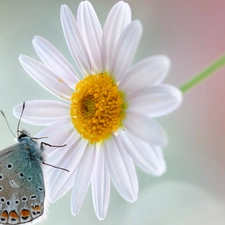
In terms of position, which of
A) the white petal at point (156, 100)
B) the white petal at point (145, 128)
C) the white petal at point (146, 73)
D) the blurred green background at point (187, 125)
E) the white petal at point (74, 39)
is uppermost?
the white petal at point (74, 39)

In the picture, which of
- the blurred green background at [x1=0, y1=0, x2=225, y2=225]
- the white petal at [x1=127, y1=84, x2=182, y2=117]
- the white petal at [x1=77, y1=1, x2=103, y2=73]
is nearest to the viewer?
the white petal at [x1=127, y1=84, x2=182, y2=117]

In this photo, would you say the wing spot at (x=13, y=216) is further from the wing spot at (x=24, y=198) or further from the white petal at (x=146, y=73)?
the white petal at (x=146, y=73)

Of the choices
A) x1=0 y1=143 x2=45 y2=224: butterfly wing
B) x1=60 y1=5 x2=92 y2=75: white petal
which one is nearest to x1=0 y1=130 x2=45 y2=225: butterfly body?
x1=0 y1=143 x2=45 y2=224: butterfly wing

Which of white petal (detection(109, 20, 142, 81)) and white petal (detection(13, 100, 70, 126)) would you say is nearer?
white petal (detection(109, 20, 142, 81))

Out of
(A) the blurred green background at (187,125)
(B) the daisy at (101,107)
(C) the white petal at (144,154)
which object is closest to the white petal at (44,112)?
(B) the daisy at (101,107)

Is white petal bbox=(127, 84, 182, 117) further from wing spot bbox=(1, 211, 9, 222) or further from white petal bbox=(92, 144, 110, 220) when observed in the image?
wing spot bbox=(1, 211, 9, 222)

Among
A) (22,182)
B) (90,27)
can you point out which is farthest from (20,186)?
(90,27)

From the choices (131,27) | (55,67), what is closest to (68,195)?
(55,67)
